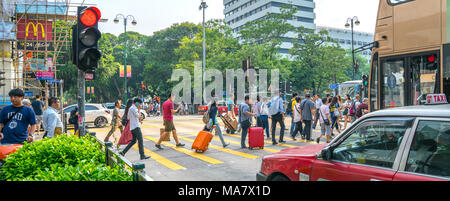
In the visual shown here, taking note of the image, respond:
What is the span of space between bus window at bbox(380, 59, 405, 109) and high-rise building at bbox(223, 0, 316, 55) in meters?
75.3

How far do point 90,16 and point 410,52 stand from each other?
6287 millimetres

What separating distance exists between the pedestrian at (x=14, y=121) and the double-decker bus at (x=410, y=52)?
710 centimetres

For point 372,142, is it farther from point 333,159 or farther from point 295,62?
point 295,62

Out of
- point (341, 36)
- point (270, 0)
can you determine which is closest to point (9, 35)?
point (270, 0)

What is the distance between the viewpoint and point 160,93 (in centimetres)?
5309

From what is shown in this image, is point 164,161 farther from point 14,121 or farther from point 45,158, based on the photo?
point 45,158

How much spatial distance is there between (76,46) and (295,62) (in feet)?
117

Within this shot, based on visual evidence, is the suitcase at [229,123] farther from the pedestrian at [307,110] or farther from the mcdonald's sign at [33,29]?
the mcdonald's sign at [33,29]

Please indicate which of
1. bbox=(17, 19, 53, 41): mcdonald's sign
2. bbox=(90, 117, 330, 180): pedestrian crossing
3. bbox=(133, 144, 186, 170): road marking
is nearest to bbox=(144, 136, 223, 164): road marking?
bbox=(90, 117, 330, 180): pedestrian crossing

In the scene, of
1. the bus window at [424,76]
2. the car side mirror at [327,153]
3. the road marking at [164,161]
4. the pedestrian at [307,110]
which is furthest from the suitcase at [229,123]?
the car side mirror at [327,153]

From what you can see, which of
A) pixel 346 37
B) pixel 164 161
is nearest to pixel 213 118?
pixel 164 161

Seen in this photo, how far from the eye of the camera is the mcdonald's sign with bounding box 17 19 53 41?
2309 cm

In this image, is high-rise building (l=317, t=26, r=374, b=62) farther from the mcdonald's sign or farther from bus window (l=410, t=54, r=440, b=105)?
bus window (l=410, t=54, r=440, b=105)
